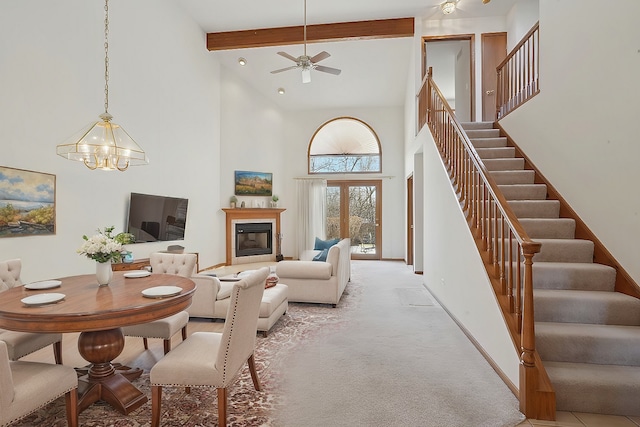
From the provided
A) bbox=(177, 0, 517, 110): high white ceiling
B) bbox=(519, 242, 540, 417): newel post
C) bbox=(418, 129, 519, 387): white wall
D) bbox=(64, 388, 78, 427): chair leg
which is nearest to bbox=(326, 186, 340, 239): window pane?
bbox=(177, 0, 517, 110): high white ceiling

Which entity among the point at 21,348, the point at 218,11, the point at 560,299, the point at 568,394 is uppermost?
the point at 218,11

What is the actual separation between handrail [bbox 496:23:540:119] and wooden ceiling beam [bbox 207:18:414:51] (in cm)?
214

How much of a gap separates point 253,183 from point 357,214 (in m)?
3.07

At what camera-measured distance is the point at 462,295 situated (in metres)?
3.73

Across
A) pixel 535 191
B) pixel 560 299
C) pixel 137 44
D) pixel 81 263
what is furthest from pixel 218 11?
pixel 560 299

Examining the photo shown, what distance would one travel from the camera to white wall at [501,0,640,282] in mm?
2811

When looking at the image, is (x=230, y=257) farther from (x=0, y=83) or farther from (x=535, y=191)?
(x=535, y=191)

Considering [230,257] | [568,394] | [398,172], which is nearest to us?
[568,394]

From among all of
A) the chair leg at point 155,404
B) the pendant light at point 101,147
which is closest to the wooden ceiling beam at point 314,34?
the pendant light at point 101,147

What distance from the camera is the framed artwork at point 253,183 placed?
8.56m

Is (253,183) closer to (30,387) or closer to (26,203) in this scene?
(26,203)

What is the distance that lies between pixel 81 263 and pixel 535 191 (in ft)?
18.3

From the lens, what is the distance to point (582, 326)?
2633 mm

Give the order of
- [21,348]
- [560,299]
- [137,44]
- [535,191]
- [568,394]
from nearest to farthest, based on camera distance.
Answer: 1. [568,394]
2. [21,348]
3. [560,299]
4. [535,191]
5. [137,44]
